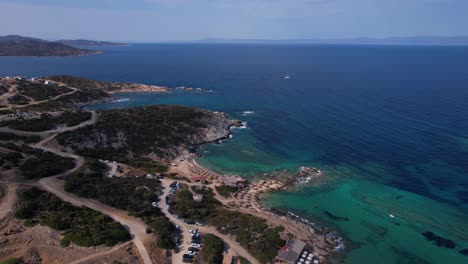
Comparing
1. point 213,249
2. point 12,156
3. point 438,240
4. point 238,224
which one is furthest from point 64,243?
point 438,240

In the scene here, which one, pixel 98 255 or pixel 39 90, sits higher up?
pixel 39 90

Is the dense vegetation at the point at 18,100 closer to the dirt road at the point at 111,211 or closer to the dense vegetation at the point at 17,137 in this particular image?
the dense vegetation at the point at 17,137

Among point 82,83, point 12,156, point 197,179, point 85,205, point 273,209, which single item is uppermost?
point 82,83

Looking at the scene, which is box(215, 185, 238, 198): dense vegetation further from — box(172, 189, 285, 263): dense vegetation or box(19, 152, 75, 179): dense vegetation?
box(19, 152, 75, 179): dense vegetation

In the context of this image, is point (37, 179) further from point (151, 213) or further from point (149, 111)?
point (149, 111)

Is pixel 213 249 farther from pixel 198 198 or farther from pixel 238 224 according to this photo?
pixel 198 198

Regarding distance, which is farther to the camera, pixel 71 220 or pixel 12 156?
pixel 12 156

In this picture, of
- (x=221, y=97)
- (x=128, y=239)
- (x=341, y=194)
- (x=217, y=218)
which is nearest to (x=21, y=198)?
(x=128, y=239)

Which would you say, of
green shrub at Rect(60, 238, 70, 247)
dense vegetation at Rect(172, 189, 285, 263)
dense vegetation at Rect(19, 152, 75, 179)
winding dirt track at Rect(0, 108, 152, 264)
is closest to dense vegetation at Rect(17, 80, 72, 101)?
dense vegetation at Rect(19, 152, 75, 179)
